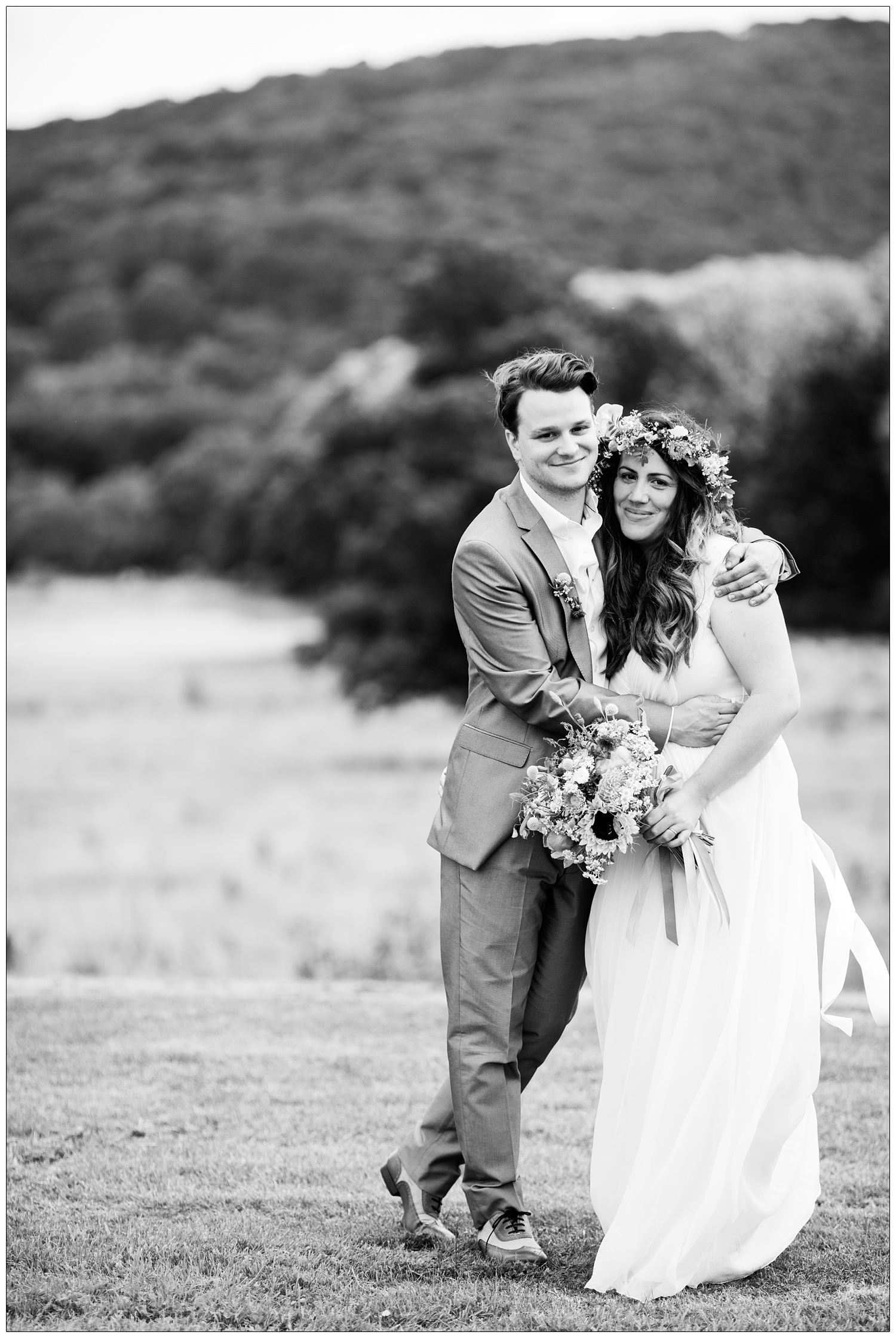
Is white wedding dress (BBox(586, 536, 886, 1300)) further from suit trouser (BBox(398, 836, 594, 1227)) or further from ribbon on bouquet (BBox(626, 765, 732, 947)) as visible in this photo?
suit trouser (BBox(398, 836, 594, 1227))

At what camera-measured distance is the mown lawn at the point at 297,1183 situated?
3602mm

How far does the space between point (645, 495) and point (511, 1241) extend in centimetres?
216

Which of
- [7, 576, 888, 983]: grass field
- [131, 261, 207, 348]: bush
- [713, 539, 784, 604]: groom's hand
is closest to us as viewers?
[713, 539, 784, 604]: groom's hand

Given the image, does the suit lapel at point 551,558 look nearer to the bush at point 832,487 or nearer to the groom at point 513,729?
the groom at point 513,729

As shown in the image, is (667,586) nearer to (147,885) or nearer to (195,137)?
(147,885)

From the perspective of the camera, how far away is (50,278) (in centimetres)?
2759

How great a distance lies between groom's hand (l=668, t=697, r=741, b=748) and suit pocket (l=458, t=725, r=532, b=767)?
1.41 feet

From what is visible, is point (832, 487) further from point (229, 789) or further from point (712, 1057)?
point (712, 1057)

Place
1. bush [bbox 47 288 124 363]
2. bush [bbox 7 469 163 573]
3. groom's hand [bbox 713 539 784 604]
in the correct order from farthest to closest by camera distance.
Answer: bush [bbox 47 288 124 363] < bush [bbox 7 469 163 573] < groom's hand [bbox 713 539 784 604]

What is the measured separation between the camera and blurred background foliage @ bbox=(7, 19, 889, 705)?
68.3 feet

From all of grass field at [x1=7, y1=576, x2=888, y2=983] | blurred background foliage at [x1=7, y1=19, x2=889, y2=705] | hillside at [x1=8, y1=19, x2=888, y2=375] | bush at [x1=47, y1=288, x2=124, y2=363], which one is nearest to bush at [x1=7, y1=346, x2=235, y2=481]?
blurred background foliage at [x1=7, y1=19, x2=889, y2=705]

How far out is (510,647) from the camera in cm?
372

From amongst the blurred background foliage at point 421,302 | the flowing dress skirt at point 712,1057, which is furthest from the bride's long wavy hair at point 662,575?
the blurred background foliage at point 421,302

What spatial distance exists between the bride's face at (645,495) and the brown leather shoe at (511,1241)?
1990mm
